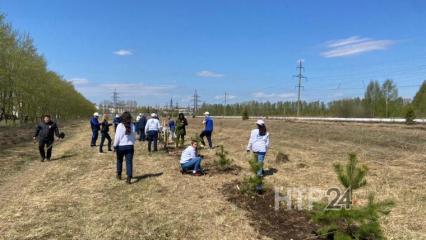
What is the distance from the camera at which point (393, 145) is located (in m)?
22.4

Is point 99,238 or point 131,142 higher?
point 131,142

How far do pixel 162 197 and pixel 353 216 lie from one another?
4930 millimetres

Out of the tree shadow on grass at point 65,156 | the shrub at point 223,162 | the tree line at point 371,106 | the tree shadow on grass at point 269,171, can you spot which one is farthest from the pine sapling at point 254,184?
the tree line at point 371,106

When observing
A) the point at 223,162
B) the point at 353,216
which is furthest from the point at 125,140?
the point at 353,216

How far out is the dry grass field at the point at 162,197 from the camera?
767 cm

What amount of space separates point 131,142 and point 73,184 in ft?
6.24

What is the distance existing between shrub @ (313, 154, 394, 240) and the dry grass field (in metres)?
0.77

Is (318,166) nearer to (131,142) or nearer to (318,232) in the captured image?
(131,142)

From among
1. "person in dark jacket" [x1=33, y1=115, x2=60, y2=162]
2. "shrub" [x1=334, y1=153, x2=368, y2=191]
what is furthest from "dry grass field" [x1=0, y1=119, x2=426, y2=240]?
"shrub" [x1=334, y1=153, x2=368, y2=191]

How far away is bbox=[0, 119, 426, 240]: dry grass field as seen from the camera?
25.2 ft

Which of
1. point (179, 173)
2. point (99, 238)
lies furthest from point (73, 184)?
point (99, 238)

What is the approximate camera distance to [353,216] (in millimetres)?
6512

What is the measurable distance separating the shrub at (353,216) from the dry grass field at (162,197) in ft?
2.53

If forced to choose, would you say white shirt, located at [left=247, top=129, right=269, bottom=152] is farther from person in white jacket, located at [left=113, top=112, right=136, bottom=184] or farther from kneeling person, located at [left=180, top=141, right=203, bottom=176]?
person in white jacket, located at [left=113, top=112, right=136, bottom=184]
